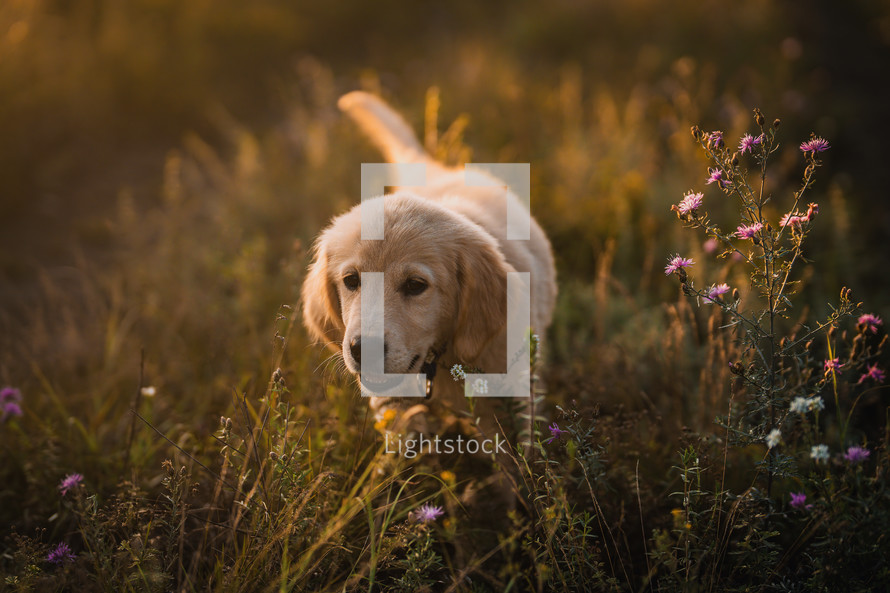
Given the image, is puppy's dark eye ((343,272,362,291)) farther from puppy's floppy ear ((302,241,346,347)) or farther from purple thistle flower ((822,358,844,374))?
purple thistle flower ((822,358,844,374))

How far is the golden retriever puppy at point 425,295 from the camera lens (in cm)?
210

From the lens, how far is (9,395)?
8.70 ft

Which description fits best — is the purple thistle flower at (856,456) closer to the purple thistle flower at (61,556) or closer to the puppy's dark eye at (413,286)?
the puppy's dark eye at (413,286)

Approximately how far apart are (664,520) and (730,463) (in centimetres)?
42

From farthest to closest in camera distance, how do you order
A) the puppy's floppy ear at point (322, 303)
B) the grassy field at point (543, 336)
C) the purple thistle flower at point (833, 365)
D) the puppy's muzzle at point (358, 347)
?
the puppy's floppy ear at point (322, 303) < the puppy's muzzle at point (358, 347) < the grassy field at point (543, 336) < the purple thistle flower at point (833, 365)

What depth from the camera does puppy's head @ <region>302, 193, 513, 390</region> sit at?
212 centimetres

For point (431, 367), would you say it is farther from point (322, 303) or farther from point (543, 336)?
point (543, 336)

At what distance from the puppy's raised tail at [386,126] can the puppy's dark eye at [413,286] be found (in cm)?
160

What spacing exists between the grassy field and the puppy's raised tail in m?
0.24

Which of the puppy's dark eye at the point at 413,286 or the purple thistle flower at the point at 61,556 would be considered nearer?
the purple thistle flower at the point at 61,556

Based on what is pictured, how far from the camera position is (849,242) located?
3998mm

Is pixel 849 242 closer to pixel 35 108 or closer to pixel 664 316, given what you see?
pixel 664 316

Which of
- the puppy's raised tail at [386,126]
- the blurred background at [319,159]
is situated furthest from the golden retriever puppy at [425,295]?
the puppy's raised tail at [386,126]

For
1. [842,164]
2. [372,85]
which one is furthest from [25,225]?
[842,164]
